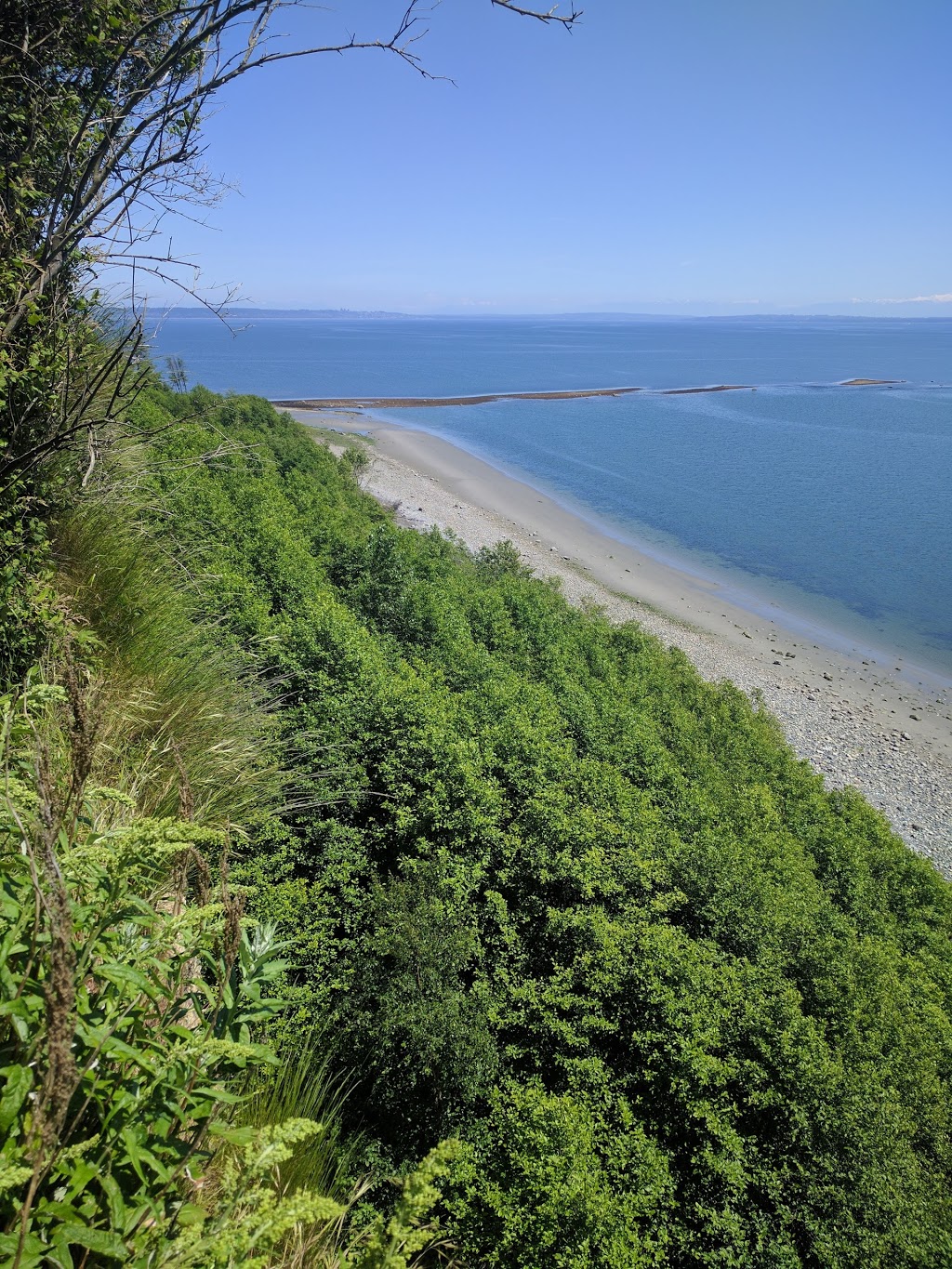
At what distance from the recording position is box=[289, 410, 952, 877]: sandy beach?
2022cm

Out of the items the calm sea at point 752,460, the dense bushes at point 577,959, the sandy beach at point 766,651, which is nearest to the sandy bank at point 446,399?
the calm sea at point 752,460

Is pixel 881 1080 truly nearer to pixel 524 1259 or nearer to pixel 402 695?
pixel 524 1259

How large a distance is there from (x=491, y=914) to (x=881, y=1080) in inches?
169

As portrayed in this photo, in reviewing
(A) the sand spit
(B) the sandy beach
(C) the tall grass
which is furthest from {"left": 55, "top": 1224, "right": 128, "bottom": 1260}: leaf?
(A) the sand spit

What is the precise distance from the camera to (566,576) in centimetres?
3294

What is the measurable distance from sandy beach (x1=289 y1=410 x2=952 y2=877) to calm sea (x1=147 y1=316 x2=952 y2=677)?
89.8 inches

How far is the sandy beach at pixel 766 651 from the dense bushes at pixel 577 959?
8.59 m

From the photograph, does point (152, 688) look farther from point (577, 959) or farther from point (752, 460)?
point (752, 460)

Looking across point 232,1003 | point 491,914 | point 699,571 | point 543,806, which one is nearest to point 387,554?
point 543,806

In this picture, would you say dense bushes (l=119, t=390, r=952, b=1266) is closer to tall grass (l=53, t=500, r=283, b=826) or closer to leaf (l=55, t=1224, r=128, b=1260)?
tall grass (l=53, t=500, r=283, b=826)

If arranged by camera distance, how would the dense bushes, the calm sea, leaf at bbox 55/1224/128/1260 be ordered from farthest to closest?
the calm sea, the dense bushes, leaf at bbox 55/1224/128/1260

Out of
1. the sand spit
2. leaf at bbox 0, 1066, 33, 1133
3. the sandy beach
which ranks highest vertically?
the sand spit

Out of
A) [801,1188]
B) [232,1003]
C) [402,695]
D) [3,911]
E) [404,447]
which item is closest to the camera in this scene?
[3,911]

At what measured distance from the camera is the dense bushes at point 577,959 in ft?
18.3
